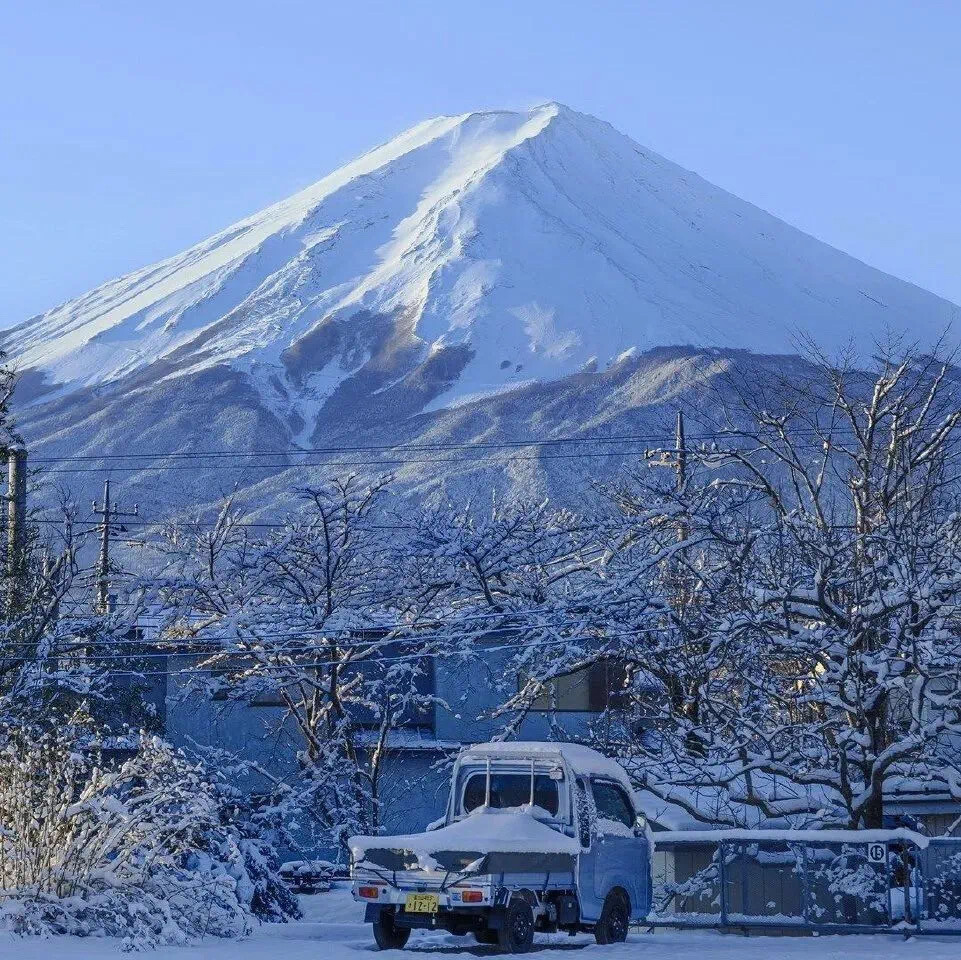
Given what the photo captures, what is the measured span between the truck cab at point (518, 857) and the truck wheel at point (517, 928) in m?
0.01

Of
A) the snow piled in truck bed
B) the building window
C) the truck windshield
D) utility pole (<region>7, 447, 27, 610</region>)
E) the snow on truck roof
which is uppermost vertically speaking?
utility pole (<region>7, 447, 27, 610</region>)

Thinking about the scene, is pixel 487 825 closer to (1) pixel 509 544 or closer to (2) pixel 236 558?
(1) pixel 509 544

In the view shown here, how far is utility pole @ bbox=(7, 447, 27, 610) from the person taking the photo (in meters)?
25.5

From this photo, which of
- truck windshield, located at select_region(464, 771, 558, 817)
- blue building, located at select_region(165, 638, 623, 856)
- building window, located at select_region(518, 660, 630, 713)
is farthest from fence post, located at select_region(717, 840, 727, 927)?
building window, located at select_region(518, 660, 630, 713)

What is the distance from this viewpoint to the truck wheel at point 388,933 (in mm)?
14516


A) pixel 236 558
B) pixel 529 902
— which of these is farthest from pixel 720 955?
pixel 236 558

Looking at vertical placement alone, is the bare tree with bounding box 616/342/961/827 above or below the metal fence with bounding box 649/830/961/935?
above

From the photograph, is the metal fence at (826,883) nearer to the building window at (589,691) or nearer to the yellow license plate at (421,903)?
the yellow license plate at (421,903)

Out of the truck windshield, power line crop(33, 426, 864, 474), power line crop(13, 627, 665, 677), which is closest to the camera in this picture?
the truck windshield

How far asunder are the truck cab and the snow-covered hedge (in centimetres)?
147

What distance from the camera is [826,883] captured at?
16.6m

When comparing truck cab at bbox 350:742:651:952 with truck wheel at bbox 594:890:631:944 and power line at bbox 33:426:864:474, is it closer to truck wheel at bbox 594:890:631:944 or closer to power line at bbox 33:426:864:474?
truck wheel at bbox 594:890:631:944

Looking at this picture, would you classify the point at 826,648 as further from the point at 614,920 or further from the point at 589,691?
the point at 589,691

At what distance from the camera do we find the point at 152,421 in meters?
188
